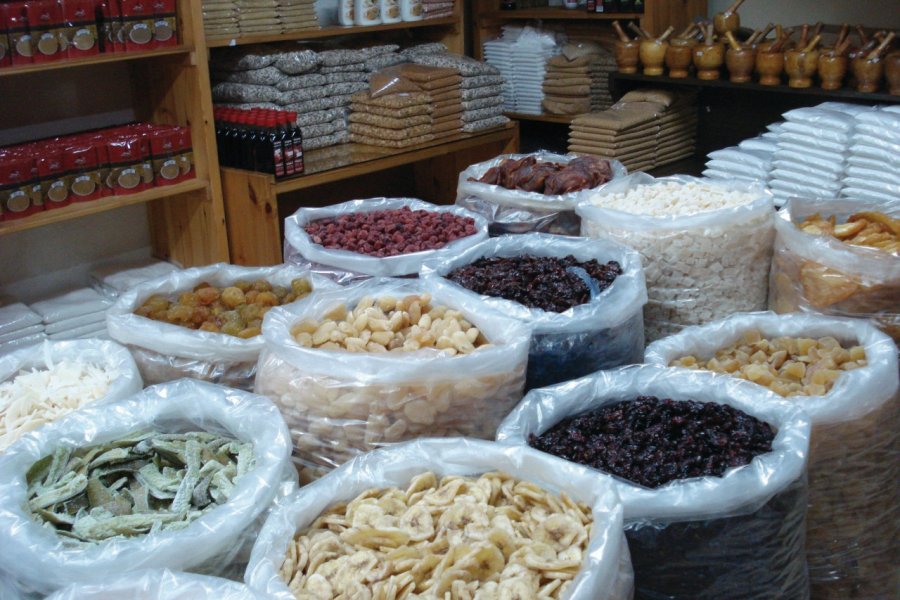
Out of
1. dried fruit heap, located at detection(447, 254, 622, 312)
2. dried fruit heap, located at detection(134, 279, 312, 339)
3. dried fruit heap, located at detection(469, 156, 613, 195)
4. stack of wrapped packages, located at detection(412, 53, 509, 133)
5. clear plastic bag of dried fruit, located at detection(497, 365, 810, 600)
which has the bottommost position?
clear plastic bag of dried fruit, located at detection(497, 365, 810, 600)

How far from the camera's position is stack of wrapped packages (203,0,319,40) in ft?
10.7

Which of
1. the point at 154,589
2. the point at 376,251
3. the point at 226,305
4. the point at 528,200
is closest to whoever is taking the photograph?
the point at 154,589

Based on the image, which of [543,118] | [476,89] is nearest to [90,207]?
[476,89]

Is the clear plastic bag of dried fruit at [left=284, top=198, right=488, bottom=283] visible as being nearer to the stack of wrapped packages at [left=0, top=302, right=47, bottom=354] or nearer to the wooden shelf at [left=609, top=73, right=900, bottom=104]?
the stack of wrapped packages at [left=0, top=302, right=47, bottom=354]

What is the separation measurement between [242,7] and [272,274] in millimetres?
1579

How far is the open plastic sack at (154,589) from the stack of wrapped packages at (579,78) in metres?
3.25

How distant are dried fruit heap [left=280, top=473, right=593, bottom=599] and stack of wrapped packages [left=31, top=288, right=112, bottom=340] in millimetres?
2078

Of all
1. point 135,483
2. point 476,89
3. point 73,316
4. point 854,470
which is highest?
point 476,89

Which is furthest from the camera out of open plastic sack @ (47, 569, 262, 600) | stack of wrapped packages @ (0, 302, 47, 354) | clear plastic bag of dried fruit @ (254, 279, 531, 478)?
stack of wrapped packages @ (0, 302, 47, 354)

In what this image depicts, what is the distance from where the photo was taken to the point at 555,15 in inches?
157

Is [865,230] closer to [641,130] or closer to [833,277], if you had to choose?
[833,277]

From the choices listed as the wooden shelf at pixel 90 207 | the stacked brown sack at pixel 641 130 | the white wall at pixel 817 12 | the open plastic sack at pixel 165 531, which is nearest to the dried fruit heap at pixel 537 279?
the open plastic sack at pixel 165 531

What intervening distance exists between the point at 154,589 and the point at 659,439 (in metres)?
0.80

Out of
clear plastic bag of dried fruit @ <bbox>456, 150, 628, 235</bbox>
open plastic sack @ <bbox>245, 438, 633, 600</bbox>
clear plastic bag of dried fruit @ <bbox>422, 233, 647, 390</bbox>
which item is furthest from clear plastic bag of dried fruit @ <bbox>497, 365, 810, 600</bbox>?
clear plastic bag of dried fruit @ <bbox>456, 150, 628, 235</bbox>
